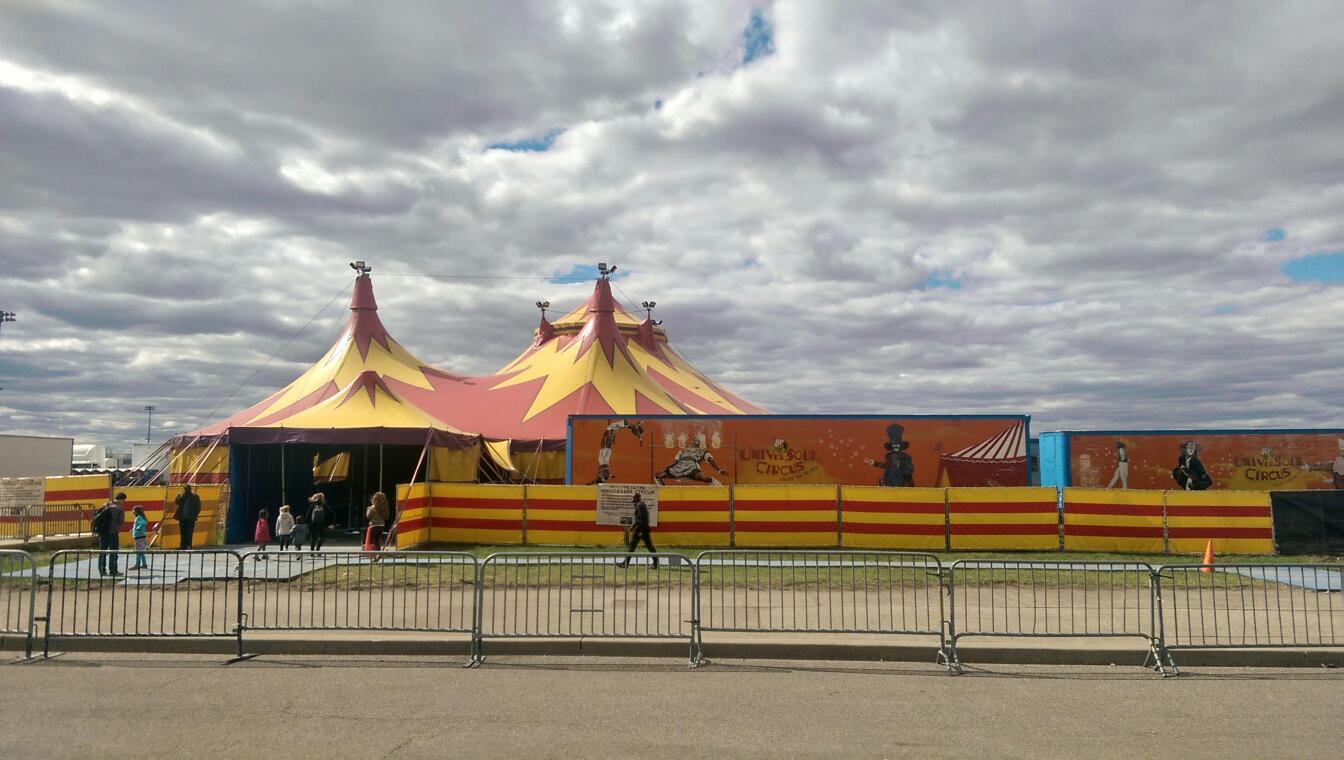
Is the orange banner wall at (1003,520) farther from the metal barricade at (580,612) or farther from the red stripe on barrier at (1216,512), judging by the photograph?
the metal barricade at (580,612)

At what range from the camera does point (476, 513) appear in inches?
803

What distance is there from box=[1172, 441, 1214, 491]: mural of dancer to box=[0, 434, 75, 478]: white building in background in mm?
46737

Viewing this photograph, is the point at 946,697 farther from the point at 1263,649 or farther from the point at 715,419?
the point at 715,419

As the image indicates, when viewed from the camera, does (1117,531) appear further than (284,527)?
No

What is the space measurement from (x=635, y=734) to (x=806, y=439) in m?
17.2

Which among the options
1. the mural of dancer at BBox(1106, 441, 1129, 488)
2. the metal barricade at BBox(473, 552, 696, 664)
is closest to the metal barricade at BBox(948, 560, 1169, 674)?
the metal barricade at BBox(473, 552, 696, 664)

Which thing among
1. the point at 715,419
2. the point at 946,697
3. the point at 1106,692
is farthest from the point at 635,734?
the point at 715,419

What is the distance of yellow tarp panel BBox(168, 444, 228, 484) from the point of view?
874 inches

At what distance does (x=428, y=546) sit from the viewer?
20.2 m

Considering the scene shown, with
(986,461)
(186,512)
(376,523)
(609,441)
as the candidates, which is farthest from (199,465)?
(986,461)

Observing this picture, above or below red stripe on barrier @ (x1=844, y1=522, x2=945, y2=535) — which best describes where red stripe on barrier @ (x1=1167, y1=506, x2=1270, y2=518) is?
above

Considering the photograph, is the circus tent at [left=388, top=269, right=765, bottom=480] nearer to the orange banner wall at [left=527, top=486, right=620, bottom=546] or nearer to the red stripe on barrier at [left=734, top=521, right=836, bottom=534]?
the orange banner wall at [left=527, top=486, right=620, bottom=546]

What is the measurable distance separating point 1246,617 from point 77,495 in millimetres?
22945

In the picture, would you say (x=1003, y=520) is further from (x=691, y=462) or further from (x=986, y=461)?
(x=691, y=462)
